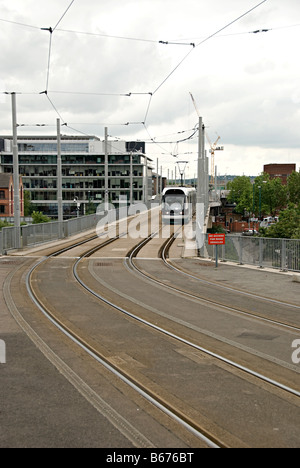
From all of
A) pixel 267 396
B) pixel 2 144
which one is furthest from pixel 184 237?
pixel 2 144

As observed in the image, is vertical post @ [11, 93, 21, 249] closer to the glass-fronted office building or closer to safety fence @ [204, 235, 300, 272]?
safety fence @ [204, 235, 300, 272]

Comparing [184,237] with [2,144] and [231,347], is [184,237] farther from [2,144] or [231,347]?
[2,144]

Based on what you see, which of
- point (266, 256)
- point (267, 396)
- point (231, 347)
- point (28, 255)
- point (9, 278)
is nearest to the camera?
point (267, 396)

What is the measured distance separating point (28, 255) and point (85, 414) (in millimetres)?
22348

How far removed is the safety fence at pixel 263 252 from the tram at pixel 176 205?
22.8 metres

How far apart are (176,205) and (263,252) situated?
26953 millimetres

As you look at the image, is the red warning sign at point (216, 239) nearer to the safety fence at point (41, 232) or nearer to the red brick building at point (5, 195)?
the safety fence at point (41, 232)

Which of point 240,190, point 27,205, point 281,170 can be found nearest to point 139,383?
point 27,205

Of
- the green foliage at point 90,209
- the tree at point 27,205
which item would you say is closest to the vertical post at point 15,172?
the green foliage at point 90,209

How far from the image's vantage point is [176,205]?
49.3 m

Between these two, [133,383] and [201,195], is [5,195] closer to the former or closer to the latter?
[201,195]

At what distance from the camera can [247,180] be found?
474 feet

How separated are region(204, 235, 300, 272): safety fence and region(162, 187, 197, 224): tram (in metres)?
22.8

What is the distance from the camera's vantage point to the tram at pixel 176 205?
48556 mm
